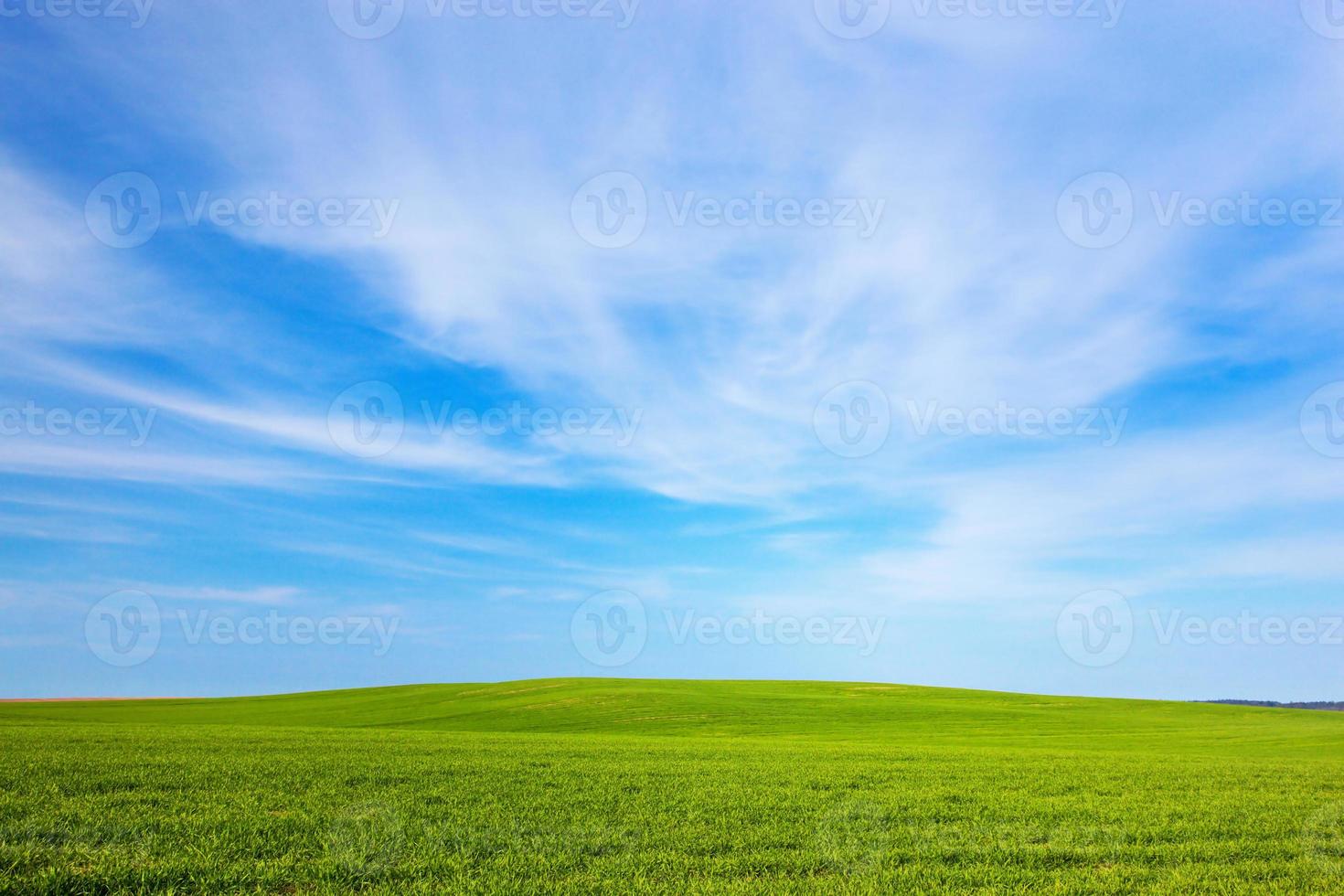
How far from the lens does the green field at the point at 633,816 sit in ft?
32.8

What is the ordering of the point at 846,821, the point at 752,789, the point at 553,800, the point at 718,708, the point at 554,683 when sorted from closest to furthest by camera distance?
the point at 846,821 → the point at 553,800 → the point at 752,789 → the point at 718,708 → the point at 554,683

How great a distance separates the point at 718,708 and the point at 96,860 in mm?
56048

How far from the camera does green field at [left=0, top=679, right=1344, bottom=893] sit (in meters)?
10.0

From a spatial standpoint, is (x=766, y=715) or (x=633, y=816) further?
(x=766, y=715)

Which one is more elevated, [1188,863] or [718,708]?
[1188,863]

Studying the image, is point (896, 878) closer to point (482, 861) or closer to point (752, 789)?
point (482, 861)

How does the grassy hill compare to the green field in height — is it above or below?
below

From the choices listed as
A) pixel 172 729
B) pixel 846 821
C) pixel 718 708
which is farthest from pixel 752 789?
pixel 718 708

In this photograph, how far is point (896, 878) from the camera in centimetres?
1025

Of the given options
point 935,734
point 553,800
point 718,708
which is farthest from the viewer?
point 718,708

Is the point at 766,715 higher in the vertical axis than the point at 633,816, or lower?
lower

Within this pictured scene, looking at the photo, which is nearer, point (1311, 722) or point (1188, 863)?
point (1188, 863)

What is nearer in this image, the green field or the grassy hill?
the green field

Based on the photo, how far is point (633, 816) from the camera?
14.1 metres
